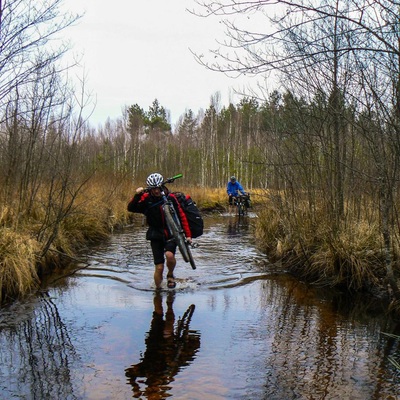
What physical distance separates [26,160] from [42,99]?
1237 mm

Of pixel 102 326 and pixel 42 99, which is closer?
pixel 102 326

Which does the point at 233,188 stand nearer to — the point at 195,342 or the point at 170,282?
the point at 170,282

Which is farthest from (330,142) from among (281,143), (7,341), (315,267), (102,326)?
(7,341)

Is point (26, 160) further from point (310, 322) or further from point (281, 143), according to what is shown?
point (310, 322)

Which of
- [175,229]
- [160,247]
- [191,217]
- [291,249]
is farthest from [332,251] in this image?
[160,247]

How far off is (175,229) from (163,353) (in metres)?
2.51

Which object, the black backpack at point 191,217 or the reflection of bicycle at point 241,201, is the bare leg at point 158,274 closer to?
the black backpack at point 191,217

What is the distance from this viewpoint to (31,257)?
7.64m

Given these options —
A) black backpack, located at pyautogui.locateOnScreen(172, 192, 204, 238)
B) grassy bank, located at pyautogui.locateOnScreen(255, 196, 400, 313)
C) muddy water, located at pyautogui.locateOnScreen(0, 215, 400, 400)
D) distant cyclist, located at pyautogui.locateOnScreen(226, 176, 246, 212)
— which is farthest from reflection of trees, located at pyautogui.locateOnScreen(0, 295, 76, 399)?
distant cyclist, located at pyautogui.locateOnScreen(226, 176, 246, 212)

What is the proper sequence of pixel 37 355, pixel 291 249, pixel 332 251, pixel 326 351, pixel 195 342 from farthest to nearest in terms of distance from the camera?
pixel 291 249
pixel 332 251
pixel 195 342
pixel 326 351
pixel 37 355

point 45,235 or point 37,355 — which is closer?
point 37,355

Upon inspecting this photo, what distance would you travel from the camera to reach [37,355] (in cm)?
492

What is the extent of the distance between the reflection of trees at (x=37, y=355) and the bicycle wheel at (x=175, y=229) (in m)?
2.03

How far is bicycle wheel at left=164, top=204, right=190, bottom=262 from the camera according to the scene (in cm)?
721
